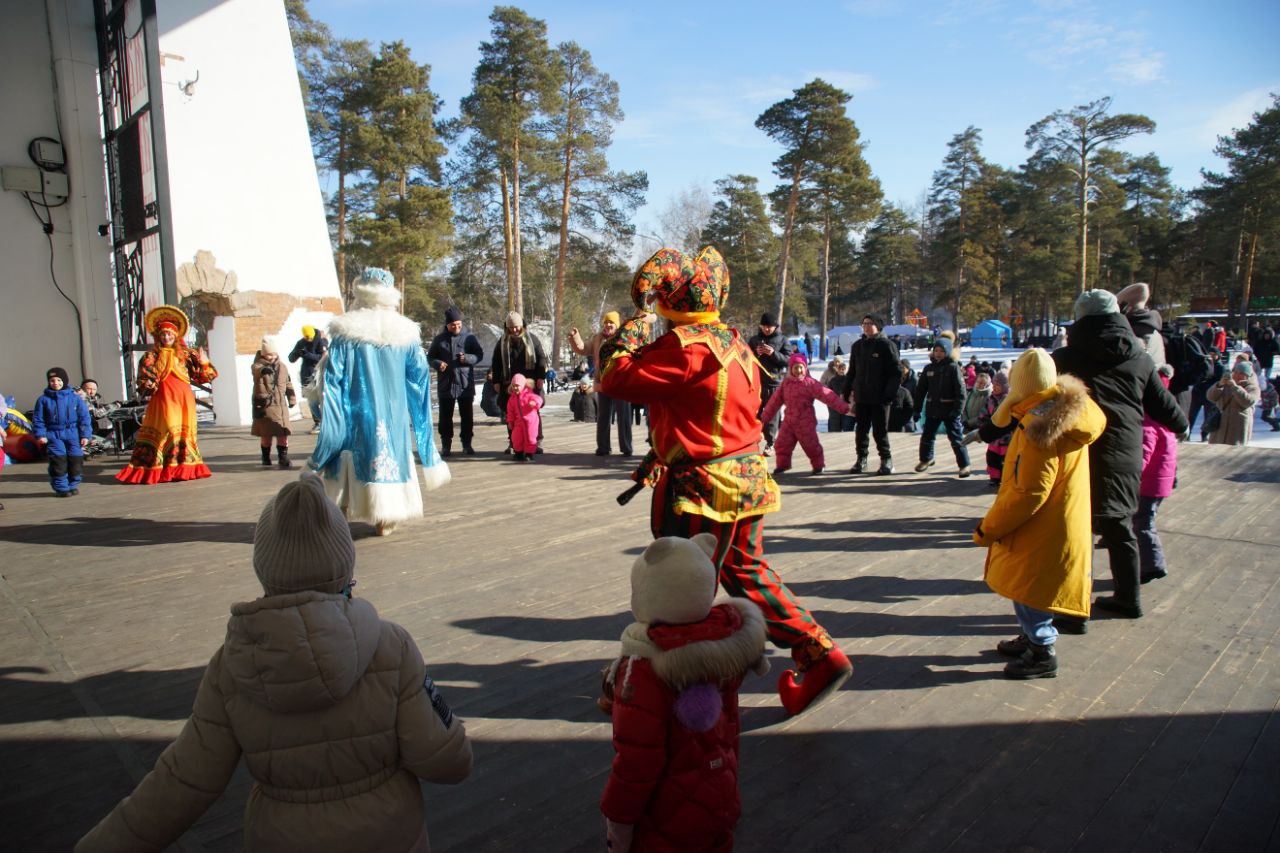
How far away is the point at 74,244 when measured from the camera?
40.0 feet

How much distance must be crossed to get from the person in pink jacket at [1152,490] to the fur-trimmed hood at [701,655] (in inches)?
149

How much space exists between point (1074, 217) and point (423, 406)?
1720 inches

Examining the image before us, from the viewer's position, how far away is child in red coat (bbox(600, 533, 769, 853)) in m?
1.80

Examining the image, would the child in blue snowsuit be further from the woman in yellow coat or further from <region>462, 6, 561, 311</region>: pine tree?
<region>462, 6, 561, 311</region>: pine tree

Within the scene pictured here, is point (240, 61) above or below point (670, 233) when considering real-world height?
below

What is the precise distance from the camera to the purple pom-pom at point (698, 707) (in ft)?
5.88

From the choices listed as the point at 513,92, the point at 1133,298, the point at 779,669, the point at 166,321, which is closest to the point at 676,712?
the point at 779,669

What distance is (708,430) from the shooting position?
2.90 meters

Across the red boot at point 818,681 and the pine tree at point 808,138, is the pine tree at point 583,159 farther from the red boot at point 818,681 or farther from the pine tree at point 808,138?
the red boot at point 818,681

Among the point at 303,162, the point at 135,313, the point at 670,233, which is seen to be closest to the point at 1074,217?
the point at 670,233

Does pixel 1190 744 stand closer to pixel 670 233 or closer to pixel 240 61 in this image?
pixel 240 61

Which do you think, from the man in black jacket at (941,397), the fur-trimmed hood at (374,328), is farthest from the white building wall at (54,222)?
the man in black jacket at (941,397)

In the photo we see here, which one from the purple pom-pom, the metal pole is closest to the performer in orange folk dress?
the metal pole

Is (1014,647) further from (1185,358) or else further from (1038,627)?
(1185,358)
